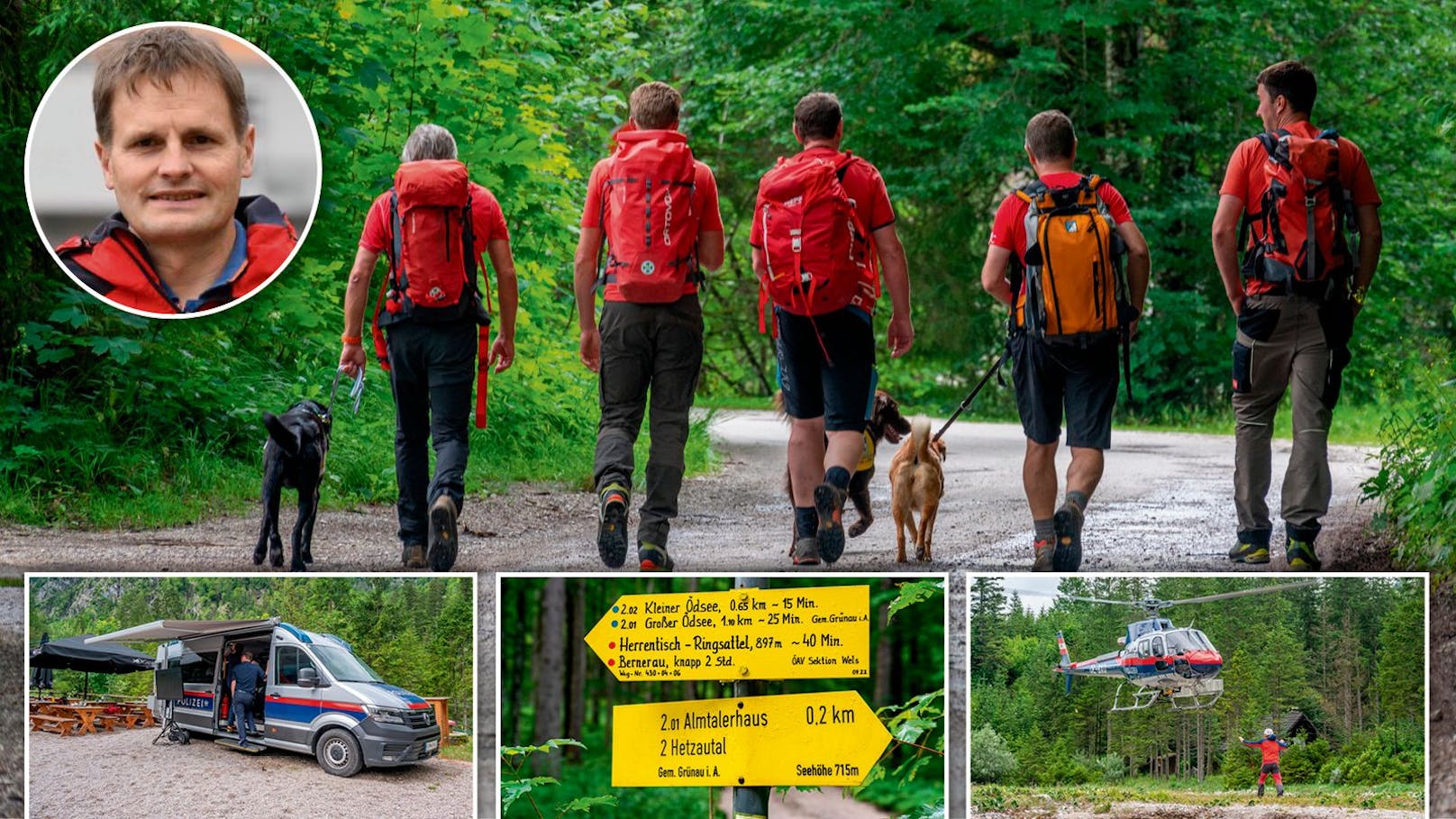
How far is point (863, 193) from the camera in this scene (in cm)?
675

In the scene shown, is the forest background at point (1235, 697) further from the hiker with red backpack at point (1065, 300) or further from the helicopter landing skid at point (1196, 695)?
the hiker with red backpack at point (1065, 300)

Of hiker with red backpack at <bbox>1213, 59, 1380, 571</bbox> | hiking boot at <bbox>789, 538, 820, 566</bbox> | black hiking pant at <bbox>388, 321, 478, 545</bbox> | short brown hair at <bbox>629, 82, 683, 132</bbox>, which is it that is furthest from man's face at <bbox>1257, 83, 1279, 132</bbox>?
black hiking pant at <bbox>388, 321, 478, 545</bbox>

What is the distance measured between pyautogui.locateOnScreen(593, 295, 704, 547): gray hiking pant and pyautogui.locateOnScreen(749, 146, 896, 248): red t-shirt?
514mm

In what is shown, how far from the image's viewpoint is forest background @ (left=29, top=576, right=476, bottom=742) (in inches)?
165

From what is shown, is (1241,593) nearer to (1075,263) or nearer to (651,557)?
(1075,263)

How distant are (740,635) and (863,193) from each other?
317 centimetres

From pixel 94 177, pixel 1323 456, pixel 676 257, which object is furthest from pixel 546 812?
pixel 94 177

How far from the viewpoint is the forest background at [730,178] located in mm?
10062

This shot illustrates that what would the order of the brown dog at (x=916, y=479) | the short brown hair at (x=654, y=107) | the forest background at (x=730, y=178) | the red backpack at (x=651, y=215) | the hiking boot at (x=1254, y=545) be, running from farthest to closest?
the forest background at (x=730, y=178)
the brown dog at (x=916, y=479)
the hiking boot at (x=1254, y=545)
the short brown hair at (x=654, y=107)
the red backpack at (x=651, y=215)

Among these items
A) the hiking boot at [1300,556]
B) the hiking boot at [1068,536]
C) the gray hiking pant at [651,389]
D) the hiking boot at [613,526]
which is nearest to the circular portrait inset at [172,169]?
the gray hiking pant at [651,389]

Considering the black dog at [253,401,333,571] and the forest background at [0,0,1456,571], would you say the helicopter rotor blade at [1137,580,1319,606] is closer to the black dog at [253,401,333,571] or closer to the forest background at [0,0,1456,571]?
the forest background at [0,0,1456,571]

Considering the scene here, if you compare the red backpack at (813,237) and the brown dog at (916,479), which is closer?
the red backpack at (813,237)

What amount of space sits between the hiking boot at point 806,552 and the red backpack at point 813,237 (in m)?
1.01

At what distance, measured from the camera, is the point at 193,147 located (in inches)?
301
